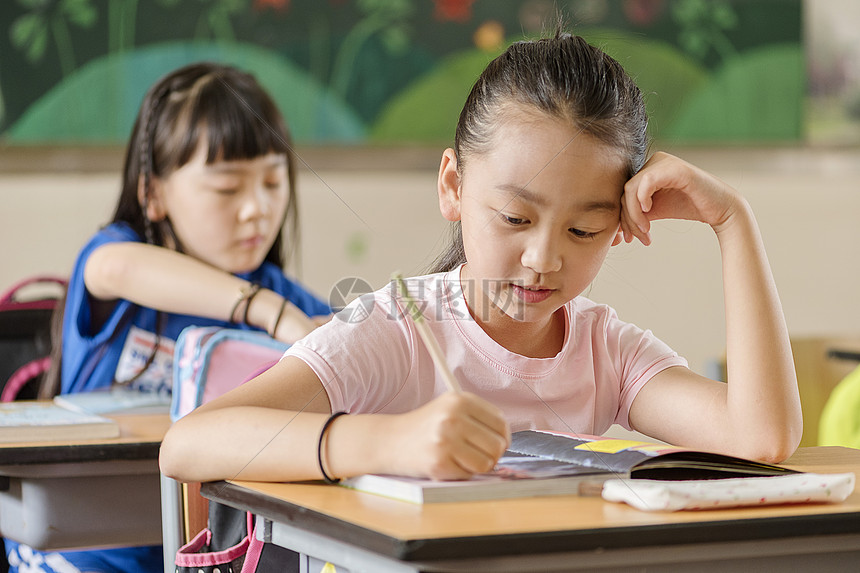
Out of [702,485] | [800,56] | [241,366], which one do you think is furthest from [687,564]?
[800,56]

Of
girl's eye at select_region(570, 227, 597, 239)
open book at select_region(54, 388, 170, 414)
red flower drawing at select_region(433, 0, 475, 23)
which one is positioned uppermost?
red flower drawing at select_region(433, 0, 475, 23)

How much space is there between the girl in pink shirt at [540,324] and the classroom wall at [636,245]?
3cm

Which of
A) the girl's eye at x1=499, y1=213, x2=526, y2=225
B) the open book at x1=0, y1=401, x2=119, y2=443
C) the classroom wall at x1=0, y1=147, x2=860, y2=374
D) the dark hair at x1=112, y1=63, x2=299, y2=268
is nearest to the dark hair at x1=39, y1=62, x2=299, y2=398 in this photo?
the dark hair at x1=112, y1=63, x2=299, y2=268

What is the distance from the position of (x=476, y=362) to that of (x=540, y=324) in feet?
0.23

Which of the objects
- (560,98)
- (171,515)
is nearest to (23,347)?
(171,515)

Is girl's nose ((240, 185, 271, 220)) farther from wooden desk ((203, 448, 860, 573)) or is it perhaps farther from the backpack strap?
wooden desk ((203, 448, 860, 573))

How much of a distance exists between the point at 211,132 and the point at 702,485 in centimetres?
106

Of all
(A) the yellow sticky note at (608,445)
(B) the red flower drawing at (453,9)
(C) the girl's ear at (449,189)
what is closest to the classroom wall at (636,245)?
(C) the girl's ear at (449,189)

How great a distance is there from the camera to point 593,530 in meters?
0.54

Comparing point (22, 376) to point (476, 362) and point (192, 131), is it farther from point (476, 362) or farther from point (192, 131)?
point (476, 362)

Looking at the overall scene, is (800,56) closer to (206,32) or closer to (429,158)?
(429,158)

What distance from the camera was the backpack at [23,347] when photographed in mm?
1539

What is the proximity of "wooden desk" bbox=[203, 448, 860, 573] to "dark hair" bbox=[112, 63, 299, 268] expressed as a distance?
35.7 inches

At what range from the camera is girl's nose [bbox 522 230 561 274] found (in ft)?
2.41
